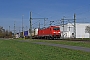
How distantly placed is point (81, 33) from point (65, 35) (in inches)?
354

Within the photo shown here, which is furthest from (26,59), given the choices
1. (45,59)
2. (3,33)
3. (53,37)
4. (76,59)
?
(3,33)

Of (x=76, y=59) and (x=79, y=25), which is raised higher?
(x=79, y=25)

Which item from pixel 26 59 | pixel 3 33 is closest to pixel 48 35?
pixel 26 59

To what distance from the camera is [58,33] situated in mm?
70500

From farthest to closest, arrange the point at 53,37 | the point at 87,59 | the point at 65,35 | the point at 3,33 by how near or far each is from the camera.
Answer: the point at 3,33, the point at 65,35, the point at 53,37, the point at 87,59

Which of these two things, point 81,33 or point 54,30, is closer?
point 54,30

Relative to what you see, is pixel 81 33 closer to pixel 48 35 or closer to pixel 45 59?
pixel 48 35

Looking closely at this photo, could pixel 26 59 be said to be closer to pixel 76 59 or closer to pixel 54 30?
pixel 76 59

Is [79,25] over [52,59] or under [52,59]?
over

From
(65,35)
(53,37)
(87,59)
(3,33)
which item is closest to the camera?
(87,59)

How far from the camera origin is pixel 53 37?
69.7m

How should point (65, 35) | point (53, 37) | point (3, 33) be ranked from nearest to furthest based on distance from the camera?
point (53, 37), point (65, 35), point (3, 33)

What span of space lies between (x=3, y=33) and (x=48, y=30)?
9953cm

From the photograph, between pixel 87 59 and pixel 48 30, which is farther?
pixel 48 30
